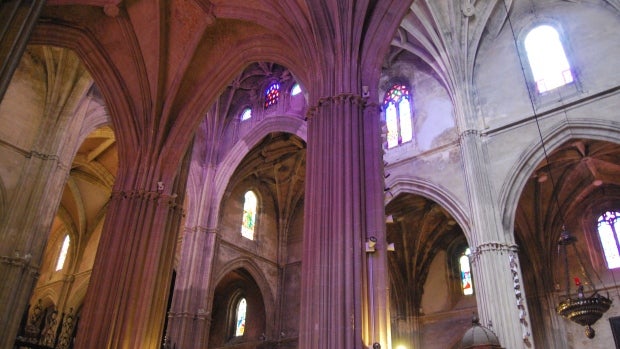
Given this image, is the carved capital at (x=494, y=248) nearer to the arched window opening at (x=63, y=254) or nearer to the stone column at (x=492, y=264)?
the stone column at (x=492, y=264)

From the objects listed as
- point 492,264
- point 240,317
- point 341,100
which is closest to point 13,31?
point 341,100

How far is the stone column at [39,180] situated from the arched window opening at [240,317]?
1189 centimetres

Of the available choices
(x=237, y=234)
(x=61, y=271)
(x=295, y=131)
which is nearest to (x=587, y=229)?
(x=295, y=131)

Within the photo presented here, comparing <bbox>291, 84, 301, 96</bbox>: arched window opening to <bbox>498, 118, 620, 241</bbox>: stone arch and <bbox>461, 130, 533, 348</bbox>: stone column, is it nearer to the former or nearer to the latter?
<bbox>461, 130, 533, 348</bbox>: stone column

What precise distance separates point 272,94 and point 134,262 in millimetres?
11598

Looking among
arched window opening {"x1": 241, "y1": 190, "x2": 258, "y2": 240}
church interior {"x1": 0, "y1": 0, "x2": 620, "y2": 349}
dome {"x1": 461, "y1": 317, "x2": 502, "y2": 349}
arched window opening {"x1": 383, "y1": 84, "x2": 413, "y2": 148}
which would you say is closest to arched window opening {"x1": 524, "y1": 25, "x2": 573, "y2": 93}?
church interior {"x1": 0, "y1": 0, "x2": 620, "y2": 349}

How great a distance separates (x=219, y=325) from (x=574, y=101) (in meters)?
17.8

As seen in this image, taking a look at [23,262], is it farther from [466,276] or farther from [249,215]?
[466,276]

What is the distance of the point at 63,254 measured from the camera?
2589 centimetres

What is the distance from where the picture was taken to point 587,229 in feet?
61.1

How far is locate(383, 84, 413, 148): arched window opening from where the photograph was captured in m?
17.9

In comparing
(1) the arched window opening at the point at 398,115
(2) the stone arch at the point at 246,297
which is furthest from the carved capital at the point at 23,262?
(1) the arched window opening at the point at 398,115

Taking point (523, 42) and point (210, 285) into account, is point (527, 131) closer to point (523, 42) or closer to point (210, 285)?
point (523, 42)

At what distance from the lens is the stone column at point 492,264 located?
1230cm
